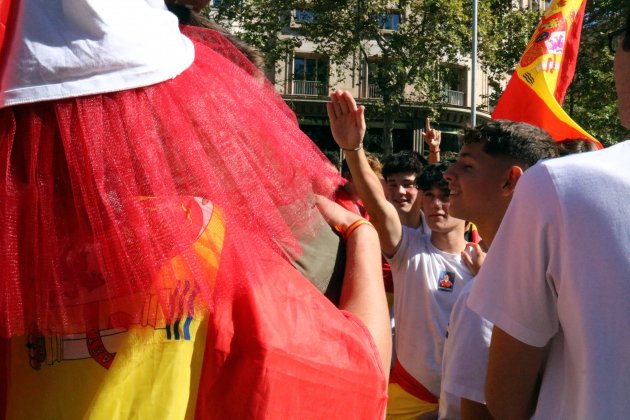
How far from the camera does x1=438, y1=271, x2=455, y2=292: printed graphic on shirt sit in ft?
10.6

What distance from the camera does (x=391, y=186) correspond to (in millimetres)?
4867

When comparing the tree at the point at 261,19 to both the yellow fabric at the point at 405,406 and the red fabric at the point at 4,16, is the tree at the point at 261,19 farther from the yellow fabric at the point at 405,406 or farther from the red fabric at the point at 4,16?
the red fabric at the point at 4,16

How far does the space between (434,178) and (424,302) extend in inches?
32.2

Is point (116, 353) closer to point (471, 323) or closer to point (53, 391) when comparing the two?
point (53, 391)

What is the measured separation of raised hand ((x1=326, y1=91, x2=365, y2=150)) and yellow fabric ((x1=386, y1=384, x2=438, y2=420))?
1443 millimetres

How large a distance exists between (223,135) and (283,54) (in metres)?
23.1

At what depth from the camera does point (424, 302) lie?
3217 millimetres

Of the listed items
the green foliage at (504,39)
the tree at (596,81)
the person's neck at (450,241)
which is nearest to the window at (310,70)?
the green foliage at (504,39)

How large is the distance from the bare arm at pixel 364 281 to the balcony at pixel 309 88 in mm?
25989

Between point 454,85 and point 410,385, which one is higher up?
point 454,85

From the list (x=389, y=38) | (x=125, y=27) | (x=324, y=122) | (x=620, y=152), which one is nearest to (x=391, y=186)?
(x=620, y=152)

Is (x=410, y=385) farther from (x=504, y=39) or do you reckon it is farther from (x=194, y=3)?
(x=504, y=39)

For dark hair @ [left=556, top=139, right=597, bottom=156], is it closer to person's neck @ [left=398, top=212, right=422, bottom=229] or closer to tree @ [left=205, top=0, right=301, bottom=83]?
person's neck @ [left=398, top=212, right=422, bottom=229]

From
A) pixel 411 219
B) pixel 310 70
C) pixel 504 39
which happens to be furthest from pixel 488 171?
pixel 310 70
